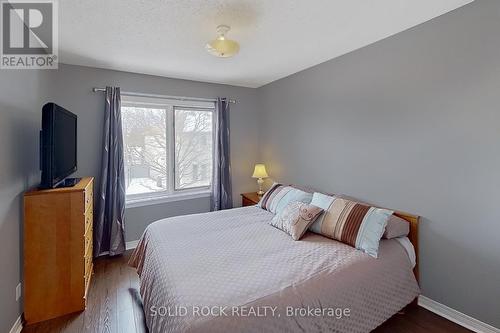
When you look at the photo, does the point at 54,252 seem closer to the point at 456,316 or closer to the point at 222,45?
the point at 222,45

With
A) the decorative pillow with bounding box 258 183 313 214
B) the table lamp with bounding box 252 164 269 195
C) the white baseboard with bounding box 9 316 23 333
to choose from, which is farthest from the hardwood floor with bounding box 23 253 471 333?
the table lamp with bounding box 252 164 269 195

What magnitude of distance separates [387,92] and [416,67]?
304 mm

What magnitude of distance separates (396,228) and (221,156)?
8.58ft

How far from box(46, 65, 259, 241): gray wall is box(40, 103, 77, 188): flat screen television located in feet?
2.52

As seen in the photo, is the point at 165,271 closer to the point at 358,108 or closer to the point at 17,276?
the point at 17,276

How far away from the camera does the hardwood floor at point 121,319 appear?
1941 mm

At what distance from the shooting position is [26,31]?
2.11 m

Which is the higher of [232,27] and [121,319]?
[232,27]

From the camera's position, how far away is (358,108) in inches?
106

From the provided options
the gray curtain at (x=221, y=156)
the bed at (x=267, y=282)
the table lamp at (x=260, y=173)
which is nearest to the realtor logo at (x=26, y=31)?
the bed at (x=267, y=282)

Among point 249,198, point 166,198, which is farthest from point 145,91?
point 249,198

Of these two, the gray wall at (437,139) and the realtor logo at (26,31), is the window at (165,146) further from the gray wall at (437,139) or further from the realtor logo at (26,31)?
the gray wall at (437,139)

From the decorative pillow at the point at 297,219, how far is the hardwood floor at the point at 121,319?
93 cm

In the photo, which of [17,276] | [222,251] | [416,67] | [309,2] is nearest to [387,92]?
[416,67]
